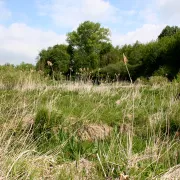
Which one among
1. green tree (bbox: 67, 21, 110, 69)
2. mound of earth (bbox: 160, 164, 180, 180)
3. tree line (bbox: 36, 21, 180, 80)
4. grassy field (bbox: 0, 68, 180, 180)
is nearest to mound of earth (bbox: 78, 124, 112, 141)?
grassy field (bbox: 0, 68, 180, 180)

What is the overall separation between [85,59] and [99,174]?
3400 cm

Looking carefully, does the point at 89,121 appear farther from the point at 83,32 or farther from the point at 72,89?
the point at 83,32

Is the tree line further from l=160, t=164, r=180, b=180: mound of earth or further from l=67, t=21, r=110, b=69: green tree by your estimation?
l=160, t=164, r=180, b=180: mound of earth

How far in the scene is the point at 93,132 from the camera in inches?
177

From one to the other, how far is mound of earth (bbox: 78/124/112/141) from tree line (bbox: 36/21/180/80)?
49.9 ft

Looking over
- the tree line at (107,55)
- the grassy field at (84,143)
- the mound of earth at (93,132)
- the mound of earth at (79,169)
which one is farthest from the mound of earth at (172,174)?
the tree line at (107,55)

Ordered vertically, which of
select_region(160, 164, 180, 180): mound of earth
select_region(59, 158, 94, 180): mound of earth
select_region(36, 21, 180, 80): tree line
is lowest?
select_region(160, 164, 180, 180): mound of earth

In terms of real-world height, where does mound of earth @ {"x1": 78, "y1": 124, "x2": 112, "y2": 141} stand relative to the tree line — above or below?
below

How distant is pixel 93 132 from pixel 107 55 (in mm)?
31393

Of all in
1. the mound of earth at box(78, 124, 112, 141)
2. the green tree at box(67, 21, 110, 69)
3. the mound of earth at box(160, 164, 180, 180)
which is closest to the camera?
the mound of earth at box(160, 164, 180, 180)

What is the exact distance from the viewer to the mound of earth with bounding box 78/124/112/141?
4315mm

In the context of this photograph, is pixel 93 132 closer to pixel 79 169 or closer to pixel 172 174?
pixel 79 169

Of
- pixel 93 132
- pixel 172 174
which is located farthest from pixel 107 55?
pixel 172 174

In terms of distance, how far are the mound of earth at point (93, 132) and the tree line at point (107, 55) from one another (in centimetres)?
1520
